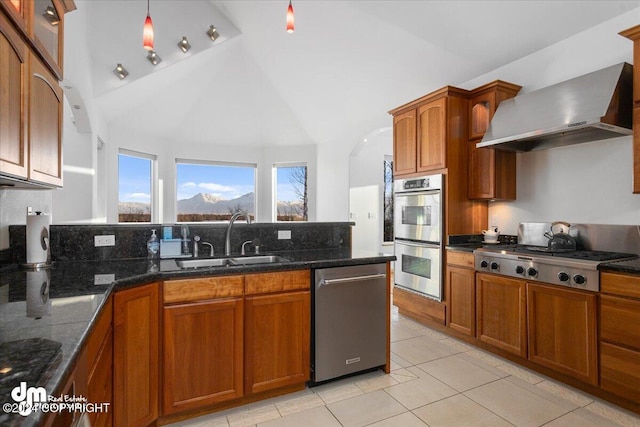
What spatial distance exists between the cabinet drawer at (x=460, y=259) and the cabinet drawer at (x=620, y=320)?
103cm

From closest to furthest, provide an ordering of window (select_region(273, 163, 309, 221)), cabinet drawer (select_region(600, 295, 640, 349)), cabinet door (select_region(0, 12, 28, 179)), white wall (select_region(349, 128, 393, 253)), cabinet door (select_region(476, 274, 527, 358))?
cabinet door (select_region(0, 12, 28, 179)), cabinet drawer (select_region(600, 295, 640, 349)), cabinet door (select_region(476, 274, 527, 358)), window (select_region(273, 163, 309, 221)), white wall (select_region(349, 128, 393, 253))

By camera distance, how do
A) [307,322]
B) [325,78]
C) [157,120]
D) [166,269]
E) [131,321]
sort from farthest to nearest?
[157,120], [325,78], [307,322], [166,269], [131,321]

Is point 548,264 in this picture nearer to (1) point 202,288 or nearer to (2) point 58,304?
(1) point 202,288

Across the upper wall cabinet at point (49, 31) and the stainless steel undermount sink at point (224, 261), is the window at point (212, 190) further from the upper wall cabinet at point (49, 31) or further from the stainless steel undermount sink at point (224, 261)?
the upper wall cabinet at point (49, 31)

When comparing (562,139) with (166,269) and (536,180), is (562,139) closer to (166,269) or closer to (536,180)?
(536,180)

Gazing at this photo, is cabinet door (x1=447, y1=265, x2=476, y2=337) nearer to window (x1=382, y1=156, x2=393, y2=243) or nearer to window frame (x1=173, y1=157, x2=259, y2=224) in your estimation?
window (x1=382, y1=156, x2=393, y2=243)

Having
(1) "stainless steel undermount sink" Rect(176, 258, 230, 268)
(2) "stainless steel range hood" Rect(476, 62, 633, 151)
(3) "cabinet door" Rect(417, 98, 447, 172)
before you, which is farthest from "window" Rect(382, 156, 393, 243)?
(1) "stainless steel undermount sink" Rect(176, 258, 230, 268)

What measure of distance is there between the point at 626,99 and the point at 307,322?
287 cm

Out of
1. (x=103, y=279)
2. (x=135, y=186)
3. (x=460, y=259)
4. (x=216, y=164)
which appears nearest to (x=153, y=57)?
(x=135, y=186)

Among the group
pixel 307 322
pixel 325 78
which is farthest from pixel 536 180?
pixel 325 78

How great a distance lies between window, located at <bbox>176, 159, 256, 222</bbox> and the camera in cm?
605

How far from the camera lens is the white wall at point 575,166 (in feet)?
8.52

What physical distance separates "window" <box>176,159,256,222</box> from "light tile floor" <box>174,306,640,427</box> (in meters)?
4.43

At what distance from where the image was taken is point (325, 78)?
16.3 feet
